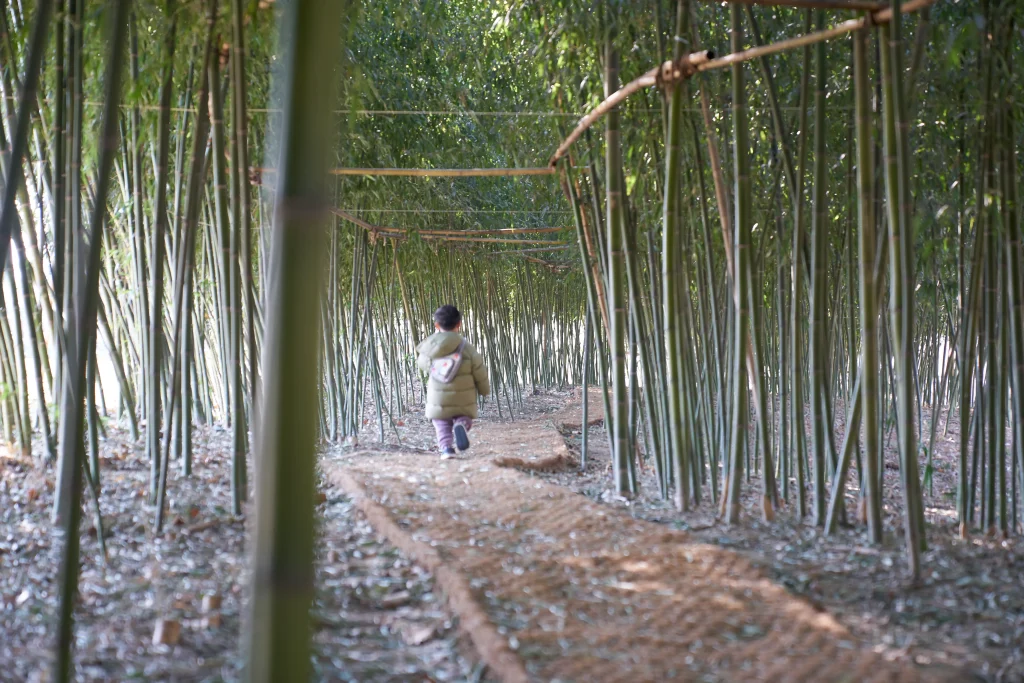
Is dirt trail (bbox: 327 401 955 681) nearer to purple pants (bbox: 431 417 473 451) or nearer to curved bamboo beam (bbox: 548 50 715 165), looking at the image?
curved bamboo beam (bbox: 548 50 715 165)

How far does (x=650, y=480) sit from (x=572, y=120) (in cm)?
178

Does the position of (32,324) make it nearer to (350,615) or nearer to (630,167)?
(350,615)

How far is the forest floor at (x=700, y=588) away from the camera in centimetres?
174

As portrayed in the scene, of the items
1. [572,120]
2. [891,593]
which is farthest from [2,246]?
[572,120]

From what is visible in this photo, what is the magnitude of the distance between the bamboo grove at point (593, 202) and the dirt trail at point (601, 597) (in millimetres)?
501

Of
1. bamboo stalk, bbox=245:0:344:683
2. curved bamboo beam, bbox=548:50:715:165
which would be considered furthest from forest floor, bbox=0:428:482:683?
curved bamboo beam, bbox=548:50:715:165

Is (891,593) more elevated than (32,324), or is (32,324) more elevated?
(32,324)

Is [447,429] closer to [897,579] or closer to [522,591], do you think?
[522,591]

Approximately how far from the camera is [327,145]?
2.56ft

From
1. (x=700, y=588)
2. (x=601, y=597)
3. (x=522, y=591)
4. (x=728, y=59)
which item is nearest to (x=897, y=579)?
(x=700, y=588)

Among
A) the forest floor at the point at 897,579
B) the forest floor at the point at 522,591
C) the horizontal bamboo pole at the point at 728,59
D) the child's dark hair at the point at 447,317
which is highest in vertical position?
the horizontal bamboo pole at the point at 728,59

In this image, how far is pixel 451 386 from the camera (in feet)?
16.2

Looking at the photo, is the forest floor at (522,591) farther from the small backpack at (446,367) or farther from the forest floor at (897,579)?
the small backpack at (446,367)

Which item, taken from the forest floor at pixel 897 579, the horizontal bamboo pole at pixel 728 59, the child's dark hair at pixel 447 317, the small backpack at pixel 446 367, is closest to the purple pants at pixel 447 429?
the small backpack at pixel 446 367
